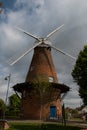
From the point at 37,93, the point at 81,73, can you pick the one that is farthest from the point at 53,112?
the point at 81,73

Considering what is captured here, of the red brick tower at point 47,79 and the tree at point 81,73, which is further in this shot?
the red brick tower at point 47,79

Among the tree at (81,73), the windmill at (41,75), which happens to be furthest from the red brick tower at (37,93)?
the tree at (81,73)

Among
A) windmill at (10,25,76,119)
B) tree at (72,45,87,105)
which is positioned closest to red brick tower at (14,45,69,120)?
windmill at (10,25,76,119)

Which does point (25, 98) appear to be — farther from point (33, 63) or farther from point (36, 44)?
point (36, 44)

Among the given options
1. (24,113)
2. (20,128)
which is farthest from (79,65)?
(24,113)

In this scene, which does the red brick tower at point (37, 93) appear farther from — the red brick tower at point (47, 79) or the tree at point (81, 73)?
the tree at point (81, 73)

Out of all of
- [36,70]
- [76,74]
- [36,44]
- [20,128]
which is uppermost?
[36,44]

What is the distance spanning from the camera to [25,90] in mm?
46469

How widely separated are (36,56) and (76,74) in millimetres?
15591

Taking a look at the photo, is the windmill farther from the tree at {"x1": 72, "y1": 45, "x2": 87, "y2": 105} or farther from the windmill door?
the tree at {"x1": 72, "y1": 45, "x2": 87, "y2": 105}

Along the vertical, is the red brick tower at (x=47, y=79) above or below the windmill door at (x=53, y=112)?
above

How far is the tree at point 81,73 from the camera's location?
104ft

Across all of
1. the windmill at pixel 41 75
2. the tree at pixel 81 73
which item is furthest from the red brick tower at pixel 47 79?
the tree at pixel 81 73

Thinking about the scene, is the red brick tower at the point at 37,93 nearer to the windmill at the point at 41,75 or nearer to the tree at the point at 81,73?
the windmill at the point at 41,75
